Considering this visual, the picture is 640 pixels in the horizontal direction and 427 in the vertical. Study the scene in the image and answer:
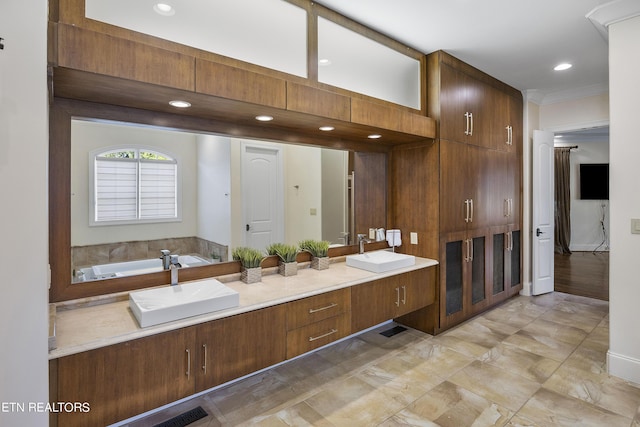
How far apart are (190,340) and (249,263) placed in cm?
77

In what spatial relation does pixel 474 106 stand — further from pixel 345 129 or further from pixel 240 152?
pixel 240 152

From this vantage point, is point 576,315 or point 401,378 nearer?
point 401,378

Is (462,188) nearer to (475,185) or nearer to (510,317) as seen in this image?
(475,185)

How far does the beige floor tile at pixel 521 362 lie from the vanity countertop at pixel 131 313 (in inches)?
43.8

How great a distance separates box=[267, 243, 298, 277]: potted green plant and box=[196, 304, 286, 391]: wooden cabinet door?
57 cm

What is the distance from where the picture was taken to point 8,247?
122cm

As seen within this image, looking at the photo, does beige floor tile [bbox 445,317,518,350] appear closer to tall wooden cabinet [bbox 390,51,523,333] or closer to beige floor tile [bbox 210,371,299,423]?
tall wooden cabinet [bbox 390,51,523,333]

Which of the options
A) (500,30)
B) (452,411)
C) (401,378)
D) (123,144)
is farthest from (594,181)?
(123,144)

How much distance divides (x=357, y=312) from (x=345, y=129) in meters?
1.42

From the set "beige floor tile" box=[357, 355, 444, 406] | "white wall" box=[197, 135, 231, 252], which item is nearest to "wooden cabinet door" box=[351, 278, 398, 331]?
"beige floor tile" box=[357, 355, 444, 406]

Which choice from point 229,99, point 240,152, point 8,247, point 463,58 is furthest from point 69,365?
point 463,58

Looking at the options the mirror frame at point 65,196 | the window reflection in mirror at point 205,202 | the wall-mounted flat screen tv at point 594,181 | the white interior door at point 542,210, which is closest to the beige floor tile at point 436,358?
the window reflection in mirror at point 205,202

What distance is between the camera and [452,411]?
2.14 meters

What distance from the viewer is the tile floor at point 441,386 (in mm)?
2080
